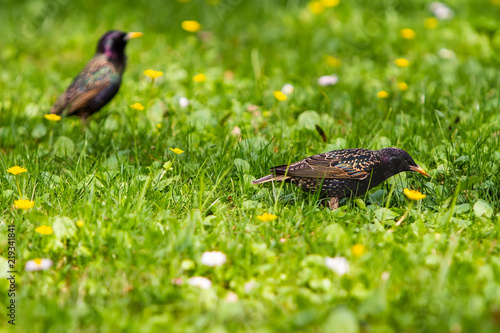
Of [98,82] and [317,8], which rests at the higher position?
[317,8]

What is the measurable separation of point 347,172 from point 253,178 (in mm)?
586

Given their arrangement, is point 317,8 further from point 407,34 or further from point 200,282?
point 200,282

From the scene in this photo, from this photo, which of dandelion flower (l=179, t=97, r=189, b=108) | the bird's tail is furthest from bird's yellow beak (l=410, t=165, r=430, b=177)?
dandelion flower (l=179, t=97, r=189, b=108)

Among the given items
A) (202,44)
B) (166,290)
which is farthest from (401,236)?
(202,44)

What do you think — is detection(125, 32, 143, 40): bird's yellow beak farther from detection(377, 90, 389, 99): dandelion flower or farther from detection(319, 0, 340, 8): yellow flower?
detection(319, 0, 340, 8): yellow flower

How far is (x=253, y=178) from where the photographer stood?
3.63m

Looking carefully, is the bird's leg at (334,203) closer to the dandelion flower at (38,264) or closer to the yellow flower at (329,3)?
the dandelion flower at (38,264)

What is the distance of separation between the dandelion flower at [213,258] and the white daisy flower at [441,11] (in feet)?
17.7

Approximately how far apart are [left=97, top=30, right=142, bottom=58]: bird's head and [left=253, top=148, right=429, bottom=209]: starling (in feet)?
8.26

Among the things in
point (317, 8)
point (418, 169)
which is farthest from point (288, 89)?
point (317, 8)

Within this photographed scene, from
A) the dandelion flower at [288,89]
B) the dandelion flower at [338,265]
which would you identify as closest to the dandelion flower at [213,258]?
the dandelion flower at [338,265]

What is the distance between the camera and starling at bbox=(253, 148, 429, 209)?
3484 mm

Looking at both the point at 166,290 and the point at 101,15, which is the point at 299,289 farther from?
the point at 101,15

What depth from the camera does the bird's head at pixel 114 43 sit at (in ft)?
17.6
